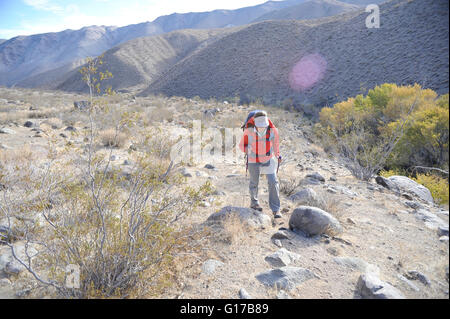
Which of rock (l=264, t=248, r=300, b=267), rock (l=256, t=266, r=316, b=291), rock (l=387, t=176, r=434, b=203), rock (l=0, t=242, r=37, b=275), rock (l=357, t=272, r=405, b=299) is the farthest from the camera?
rock (l=387, t=176, r=434, b=203)

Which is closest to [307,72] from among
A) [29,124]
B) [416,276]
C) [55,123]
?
[55,123]

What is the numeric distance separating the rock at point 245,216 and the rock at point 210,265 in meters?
0.70

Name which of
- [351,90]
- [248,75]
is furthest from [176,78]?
[351,90]

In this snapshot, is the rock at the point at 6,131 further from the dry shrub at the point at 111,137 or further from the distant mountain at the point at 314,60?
the distant mountain at the point at 314,60

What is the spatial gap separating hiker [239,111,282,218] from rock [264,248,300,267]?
86 centimetres

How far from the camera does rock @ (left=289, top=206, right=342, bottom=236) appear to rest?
9.62 feet

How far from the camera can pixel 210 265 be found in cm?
237

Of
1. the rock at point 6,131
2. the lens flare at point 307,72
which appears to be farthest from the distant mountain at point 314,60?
the rock at point 6,131

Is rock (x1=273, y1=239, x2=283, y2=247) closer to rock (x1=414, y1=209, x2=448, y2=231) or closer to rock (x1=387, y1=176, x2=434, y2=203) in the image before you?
rock (x1=414, y1=209, x2=448, y2=231)

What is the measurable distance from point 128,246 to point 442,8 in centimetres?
296

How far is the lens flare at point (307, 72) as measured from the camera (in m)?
21.2

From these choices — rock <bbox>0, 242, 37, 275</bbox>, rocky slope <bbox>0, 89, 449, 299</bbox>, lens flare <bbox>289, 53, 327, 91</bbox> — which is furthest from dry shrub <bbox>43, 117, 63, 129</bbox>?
lens flare <bbox>289, 53, 327, 91</bbox>

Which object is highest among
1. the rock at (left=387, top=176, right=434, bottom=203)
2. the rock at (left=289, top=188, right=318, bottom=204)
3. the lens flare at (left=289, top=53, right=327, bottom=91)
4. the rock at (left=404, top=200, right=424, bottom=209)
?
the lens flare at (left=289, top=53, right=327, bottom=91)

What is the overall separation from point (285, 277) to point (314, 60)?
2527 cm
